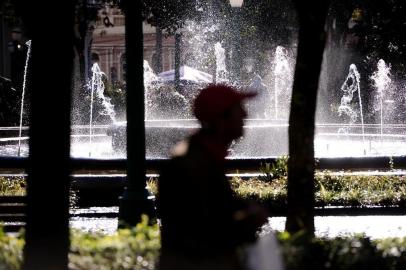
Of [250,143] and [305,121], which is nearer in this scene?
[305,121]

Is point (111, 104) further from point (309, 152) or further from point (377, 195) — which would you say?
point (309, 152)

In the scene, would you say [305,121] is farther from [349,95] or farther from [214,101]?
[349,95]

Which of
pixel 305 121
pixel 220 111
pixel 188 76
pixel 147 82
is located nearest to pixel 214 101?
pixel 220 111

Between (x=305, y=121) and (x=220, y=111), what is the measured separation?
2369 millimetres

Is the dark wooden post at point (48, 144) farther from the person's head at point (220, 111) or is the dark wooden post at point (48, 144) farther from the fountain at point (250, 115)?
the person's head at point (220, 111)

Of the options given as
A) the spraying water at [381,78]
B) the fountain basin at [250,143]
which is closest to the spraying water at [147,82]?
the fountain basin at [250,143]

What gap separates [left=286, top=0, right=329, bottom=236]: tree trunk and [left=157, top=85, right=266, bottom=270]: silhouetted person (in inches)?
86.2

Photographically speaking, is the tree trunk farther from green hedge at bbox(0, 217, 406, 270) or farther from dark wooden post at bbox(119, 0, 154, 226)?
dark wooden post at bbox(119, 0, 154, 226)

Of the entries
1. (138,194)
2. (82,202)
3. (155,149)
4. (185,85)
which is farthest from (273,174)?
(185,85)

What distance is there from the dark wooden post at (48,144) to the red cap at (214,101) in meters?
1.44

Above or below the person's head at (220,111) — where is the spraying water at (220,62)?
above

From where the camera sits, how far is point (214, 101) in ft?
13.6

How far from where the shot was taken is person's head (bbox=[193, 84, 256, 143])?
13.6 feet

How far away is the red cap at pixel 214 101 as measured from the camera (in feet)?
13.6
